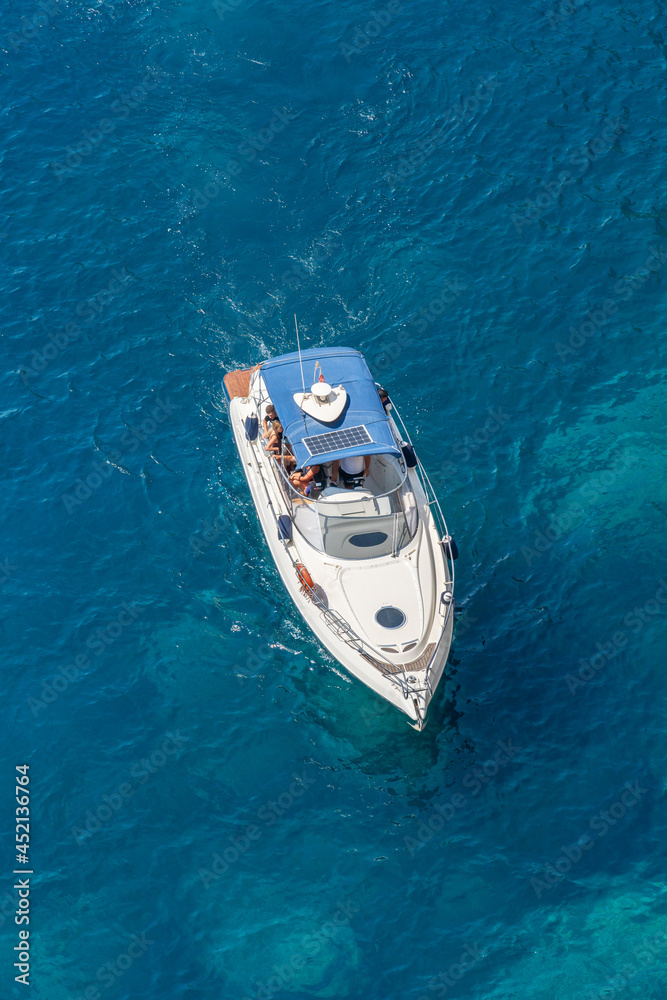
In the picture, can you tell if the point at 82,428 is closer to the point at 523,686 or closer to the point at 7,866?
the point at 7,866

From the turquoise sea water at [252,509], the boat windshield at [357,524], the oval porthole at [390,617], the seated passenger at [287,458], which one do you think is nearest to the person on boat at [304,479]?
the boat windshield at [357,524]

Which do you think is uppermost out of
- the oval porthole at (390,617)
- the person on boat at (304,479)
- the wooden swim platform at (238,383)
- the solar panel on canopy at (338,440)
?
the solar panel on canopy at (338,440)

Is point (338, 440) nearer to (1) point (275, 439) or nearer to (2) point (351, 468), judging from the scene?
(2) point (351, 468)

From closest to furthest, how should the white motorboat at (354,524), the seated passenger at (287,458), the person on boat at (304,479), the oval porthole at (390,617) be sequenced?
the white motorboat at (354,524)
the oval porthole at (390,617)
the person on boat at (304,479)
the seated passenger at (287,458)

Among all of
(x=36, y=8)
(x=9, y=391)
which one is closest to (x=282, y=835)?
(x=9, y=391)

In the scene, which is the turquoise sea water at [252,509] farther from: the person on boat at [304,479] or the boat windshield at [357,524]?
the person on boat at [304,479]

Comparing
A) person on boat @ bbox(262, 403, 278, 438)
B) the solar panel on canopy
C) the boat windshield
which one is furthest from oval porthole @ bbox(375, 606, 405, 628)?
person on boat @ bbox(262, 403, 278, 438)
